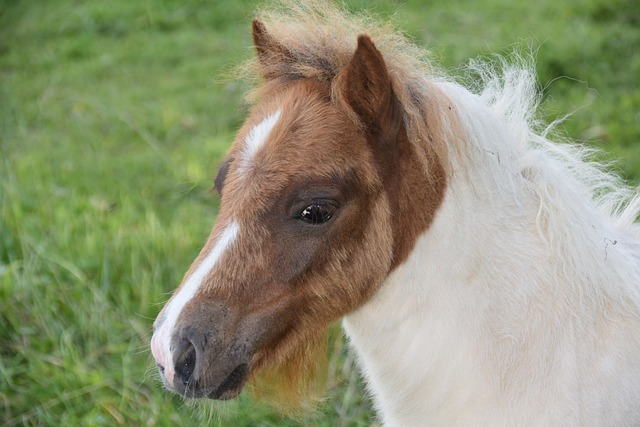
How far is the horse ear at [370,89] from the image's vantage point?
2.27 metres

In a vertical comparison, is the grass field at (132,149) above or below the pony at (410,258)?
below

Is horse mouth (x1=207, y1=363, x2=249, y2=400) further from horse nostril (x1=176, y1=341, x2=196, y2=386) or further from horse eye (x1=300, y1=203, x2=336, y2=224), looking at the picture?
horse eye (x1=300, y1=203, x2=336, y2=224)

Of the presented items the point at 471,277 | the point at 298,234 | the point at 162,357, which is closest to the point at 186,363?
the point at 162,357

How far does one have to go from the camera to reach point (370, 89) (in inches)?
92.5

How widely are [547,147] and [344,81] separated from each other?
0.75 m

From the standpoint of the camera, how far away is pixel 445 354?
2.47 meters

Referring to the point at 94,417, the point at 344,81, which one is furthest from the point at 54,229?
the point at 344,81

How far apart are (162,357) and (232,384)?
24cm

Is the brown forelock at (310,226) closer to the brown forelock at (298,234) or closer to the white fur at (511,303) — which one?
the brown forelock at (298,234)

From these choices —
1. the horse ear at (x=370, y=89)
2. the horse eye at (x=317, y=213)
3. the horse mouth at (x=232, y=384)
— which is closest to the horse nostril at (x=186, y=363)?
the horse mouth at (x=232, y=384)

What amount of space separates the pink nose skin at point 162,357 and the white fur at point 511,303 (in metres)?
0.65

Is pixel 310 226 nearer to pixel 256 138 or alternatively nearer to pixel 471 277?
pixel 256 138

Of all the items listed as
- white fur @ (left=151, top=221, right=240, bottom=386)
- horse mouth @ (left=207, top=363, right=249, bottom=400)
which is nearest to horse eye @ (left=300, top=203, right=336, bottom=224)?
white fur @ (left=151, top=221, right=240, bottom=386)

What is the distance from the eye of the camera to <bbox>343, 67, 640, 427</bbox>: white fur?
241 cm
